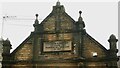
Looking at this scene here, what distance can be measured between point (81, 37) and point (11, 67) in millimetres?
6250

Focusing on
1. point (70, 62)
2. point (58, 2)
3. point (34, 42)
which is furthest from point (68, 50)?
point (58, 2)

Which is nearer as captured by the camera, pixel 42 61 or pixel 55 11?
pixel 42 61

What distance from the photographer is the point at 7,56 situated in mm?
23453

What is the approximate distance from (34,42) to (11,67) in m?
2.81

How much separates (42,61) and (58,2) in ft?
18.3

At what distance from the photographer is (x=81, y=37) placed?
77.0ft

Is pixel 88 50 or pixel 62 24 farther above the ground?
pixel 62 24

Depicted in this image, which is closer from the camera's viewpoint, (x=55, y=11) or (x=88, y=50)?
(x=88, y=50)

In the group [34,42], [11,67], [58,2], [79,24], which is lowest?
[11,67]

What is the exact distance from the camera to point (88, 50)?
2317 cm

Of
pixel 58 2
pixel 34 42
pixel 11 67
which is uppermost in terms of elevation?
pixel 58 2

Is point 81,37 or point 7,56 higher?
point 81,37

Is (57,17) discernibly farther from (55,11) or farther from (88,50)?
(88,50)

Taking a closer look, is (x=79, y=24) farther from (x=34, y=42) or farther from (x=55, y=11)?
(x=34, y=42)
